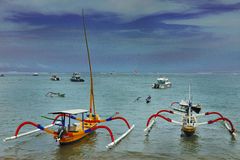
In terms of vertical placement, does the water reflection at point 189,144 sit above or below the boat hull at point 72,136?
below

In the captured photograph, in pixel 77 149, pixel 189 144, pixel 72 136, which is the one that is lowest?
pixel 189 144

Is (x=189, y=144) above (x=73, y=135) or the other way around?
the other way around

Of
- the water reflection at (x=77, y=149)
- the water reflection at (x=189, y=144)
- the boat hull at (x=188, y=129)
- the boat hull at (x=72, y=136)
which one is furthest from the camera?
the boat hull at (x=188, y=129)

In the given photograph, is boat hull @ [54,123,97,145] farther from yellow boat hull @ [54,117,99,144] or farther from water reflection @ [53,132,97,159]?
water reflection @ [53,132,97,159]

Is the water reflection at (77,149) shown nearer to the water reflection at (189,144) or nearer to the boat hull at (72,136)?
the boat hull at (72,136)

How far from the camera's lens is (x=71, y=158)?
59.6 feet

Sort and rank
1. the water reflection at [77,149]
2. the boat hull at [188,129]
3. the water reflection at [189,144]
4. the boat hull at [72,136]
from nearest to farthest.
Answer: the water reflection at [77,149], the boat hull at [72,136], the water reflection at [189,144], the boat hull at [188,129]

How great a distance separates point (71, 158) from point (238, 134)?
16251 mm

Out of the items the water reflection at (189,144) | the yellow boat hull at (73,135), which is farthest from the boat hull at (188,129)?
the yellow boat hull at (73,135)

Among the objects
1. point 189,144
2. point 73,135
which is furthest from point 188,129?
point 73,135

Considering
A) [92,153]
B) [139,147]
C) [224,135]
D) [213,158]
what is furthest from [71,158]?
[224,135]

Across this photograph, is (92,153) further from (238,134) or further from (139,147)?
(238,134)

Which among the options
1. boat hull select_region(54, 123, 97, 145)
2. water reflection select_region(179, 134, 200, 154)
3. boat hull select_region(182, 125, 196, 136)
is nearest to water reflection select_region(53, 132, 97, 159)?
boat hull select_region(54, 123, 97, 145)

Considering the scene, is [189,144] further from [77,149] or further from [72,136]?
[72,136]
